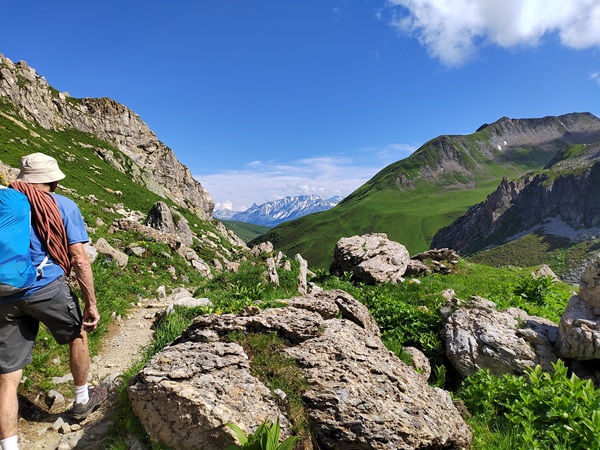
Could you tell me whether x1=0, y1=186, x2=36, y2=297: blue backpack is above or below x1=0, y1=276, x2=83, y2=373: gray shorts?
above

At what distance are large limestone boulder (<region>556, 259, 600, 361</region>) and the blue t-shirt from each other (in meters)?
11.4

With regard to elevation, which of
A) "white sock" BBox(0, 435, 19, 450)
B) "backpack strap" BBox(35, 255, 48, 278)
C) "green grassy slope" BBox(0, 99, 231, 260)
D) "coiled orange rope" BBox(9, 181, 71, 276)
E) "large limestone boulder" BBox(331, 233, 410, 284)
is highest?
"green grassy slope" BBox(0, 99, 231, 260)

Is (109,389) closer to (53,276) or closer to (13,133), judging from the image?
(53,276)

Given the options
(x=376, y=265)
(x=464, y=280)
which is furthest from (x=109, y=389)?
(x=464, y=280)

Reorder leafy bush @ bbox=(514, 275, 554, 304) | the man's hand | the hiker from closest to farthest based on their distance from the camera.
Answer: the hiker, the man's hand, leafy bush @ bbox=(514, 275, 554, 304)

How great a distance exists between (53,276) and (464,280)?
18.2 meters

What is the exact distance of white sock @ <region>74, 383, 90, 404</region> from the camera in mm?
5762

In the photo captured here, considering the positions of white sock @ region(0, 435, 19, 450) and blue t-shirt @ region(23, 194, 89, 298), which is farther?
blue t-shirt @ region(23, 194, 89, 298)

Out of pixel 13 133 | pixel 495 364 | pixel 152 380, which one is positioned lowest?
pixel 495 364

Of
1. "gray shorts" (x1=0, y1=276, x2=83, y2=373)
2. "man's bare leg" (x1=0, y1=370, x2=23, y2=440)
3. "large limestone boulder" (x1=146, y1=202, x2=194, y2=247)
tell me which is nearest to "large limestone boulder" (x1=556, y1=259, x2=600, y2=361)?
"gray shorts" (x1=0, y1=276, x2=83, y2=373)

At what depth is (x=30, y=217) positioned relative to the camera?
4922mm

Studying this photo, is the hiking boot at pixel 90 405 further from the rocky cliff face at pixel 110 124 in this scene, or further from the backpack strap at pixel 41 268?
the rocky cliff face at pixel 110 124

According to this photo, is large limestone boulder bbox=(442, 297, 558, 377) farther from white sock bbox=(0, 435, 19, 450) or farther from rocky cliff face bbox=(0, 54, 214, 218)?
rocky cliff face bbox=(0, 54, 214, 218)

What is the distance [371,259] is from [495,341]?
9.13 meters
